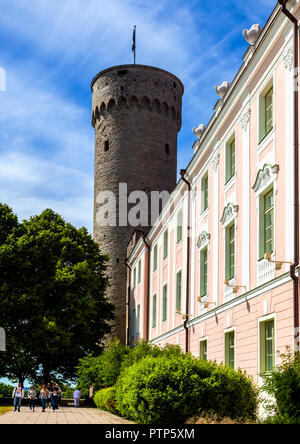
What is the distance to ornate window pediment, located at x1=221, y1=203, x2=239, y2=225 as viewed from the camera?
61.7ft

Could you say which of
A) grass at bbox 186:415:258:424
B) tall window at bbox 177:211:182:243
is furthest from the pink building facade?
grass at bbox 186:415:258:424

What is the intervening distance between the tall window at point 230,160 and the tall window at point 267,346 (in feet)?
19.0

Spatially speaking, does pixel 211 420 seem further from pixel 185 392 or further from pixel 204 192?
pixel 204 192

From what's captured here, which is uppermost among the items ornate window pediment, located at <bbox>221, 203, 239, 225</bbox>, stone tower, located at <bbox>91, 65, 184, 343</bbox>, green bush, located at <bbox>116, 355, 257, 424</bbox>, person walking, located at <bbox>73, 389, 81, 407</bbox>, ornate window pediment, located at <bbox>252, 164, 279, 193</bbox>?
stone tower, located at <bbox>91, 65, 184, 343</bbox>

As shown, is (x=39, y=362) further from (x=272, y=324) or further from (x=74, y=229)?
(x=272, y=324)

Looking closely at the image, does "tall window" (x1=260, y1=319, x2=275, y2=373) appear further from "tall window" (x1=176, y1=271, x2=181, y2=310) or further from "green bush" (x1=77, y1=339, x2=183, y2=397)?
"tall window" (x1=176, y1=271, x2=181, y2=310)

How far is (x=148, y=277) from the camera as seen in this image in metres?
37.0

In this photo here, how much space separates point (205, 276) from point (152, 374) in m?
7.78

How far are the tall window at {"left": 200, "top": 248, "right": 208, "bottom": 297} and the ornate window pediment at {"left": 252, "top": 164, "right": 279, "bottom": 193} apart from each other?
6.44 m

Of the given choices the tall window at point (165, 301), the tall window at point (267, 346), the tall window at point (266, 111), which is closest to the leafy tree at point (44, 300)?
the tall window at point (165, 301)

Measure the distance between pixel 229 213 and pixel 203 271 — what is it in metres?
4.13

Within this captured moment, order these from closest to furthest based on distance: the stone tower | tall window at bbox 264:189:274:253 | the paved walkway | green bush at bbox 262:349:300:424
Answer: green bush at bbox 262:349:300:424 → tall window at bbox 264:189:274:253 → the paved walkway → the stone tower

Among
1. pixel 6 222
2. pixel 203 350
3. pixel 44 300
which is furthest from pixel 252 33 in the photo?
pixel 6 222
